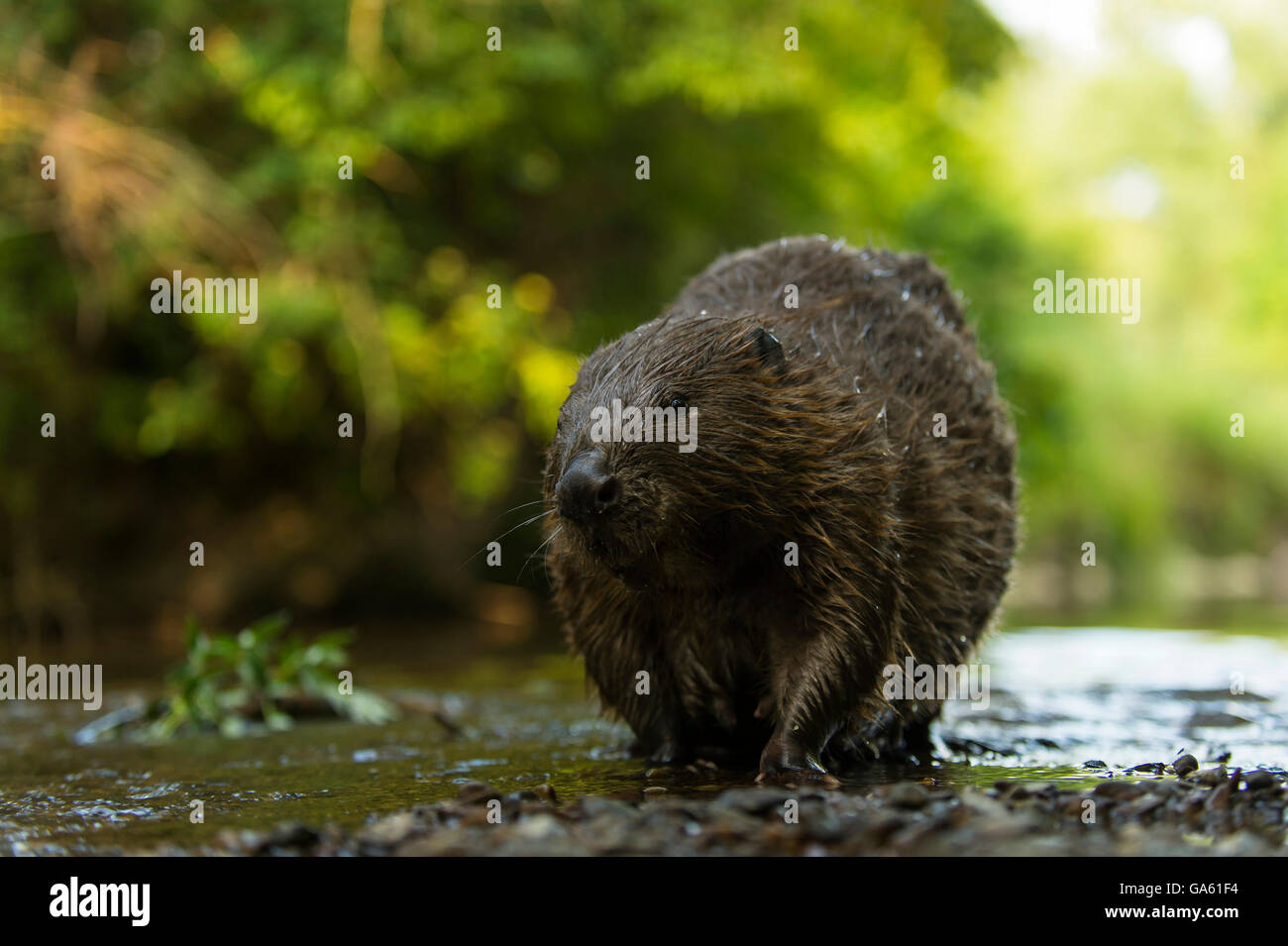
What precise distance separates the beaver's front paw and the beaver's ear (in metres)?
1.26

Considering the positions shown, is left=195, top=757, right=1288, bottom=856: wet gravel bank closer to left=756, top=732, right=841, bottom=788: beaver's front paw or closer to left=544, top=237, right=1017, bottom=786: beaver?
left=756, top=732, right=841, bottom=788: beaver's front paw

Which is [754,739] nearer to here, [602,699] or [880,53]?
[602,699]

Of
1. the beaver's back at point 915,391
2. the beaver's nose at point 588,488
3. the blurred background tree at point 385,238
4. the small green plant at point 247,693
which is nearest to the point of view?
the beaver's nose at point 588,488

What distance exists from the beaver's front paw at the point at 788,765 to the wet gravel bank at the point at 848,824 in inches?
17.3

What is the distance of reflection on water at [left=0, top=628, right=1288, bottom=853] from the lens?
13.2 ft

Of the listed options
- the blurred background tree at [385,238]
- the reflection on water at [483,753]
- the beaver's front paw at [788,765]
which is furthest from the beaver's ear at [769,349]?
the blurred background tree at [385,238]

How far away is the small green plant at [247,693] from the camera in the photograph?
21.3 ft

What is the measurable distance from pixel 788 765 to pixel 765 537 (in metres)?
0.76

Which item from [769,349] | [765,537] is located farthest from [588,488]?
[769,349]

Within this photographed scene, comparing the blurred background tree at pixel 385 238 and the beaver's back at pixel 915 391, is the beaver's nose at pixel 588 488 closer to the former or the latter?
the beaver's back at pixel 915 391

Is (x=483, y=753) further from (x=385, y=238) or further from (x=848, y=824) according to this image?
(x=385, y=238)

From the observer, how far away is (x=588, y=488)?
4.02 meters

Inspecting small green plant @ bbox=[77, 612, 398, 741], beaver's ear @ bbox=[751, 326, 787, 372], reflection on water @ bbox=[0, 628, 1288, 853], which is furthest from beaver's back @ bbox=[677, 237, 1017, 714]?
small green plant @ bbox=[77, 612, 398, 741]
